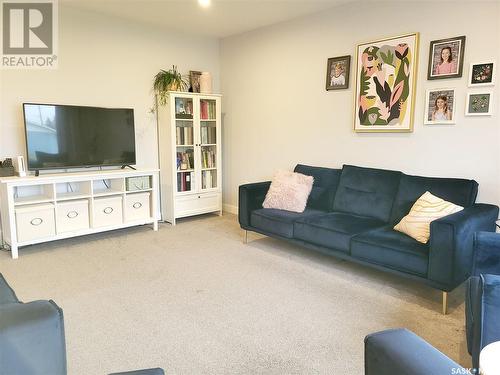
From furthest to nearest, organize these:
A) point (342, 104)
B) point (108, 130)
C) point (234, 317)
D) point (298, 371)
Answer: point (108, 130) → point (342, 104) → point (234, 317) → point (298, 371)

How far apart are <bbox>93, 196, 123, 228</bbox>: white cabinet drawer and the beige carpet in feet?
0.86

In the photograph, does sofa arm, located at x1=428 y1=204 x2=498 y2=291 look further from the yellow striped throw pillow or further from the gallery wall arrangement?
the gallery wall arrangement

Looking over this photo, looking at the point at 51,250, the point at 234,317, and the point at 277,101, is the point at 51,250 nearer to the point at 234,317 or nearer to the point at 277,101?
the point at 234,317

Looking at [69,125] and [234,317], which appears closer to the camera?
[234,317]

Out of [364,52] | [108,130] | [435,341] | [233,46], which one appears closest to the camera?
[435,341]

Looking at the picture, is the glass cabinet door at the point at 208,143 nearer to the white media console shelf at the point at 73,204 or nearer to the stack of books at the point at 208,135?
the stack of books at the point at 208,135

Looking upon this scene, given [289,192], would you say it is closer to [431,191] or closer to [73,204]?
[431,191]

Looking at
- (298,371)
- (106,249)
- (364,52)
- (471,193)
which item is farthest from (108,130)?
(471,193)

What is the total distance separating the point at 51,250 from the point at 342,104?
335 cm

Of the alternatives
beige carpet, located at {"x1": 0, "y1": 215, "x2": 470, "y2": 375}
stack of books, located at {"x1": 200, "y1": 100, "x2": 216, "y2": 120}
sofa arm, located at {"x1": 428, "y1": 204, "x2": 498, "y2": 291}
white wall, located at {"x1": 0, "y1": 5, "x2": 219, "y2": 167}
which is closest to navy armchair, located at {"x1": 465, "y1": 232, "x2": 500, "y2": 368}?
beige carpet, located at {"x1": 0, "y1": 215, "x2": 470, "y2": 375}

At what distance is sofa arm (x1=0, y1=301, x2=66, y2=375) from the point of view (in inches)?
40.1

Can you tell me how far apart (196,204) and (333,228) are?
7.53 ft

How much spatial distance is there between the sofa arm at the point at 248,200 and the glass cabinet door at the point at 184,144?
1.15 m

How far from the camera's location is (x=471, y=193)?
9.14ft
